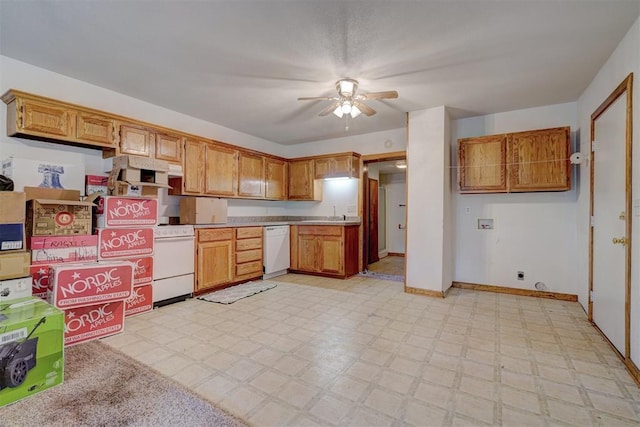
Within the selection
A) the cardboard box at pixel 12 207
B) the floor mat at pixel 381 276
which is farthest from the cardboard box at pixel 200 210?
the floor mat at pixel 381 276

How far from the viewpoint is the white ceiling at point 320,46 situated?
2.09 meters

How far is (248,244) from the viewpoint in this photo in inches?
186

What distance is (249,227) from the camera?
15.6ft

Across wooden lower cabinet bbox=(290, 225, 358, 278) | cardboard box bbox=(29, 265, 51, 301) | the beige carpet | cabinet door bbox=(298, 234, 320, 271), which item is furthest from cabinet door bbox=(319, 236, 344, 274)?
cardboard box bbox=(29, 265, 51, 301)

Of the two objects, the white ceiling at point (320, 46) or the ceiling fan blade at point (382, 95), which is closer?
the white ceiling at point (320, 46)

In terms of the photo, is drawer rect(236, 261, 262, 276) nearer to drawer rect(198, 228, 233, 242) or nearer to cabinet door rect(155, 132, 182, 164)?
drawer rect(198, 228, 233, 242)

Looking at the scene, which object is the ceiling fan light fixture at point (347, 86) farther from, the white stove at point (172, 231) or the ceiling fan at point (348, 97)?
the white stove at point (172, 231)

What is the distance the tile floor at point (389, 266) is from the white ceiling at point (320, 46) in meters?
3.23

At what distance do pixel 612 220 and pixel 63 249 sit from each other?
16.7 ft

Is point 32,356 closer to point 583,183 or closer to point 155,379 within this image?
point 155,379

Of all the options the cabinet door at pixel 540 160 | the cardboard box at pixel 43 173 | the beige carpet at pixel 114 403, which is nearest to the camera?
the beige carpet at pixel 114 403

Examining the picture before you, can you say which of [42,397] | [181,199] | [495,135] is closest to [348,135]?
[495,135]

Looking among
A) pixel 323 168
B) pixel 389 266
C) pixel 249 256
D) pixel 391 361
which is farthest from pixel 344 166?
pixel 391 361

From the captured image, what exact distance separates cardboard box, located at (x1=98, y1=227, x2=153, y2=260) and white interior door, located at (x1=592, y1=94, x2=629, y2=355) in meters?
4.50
